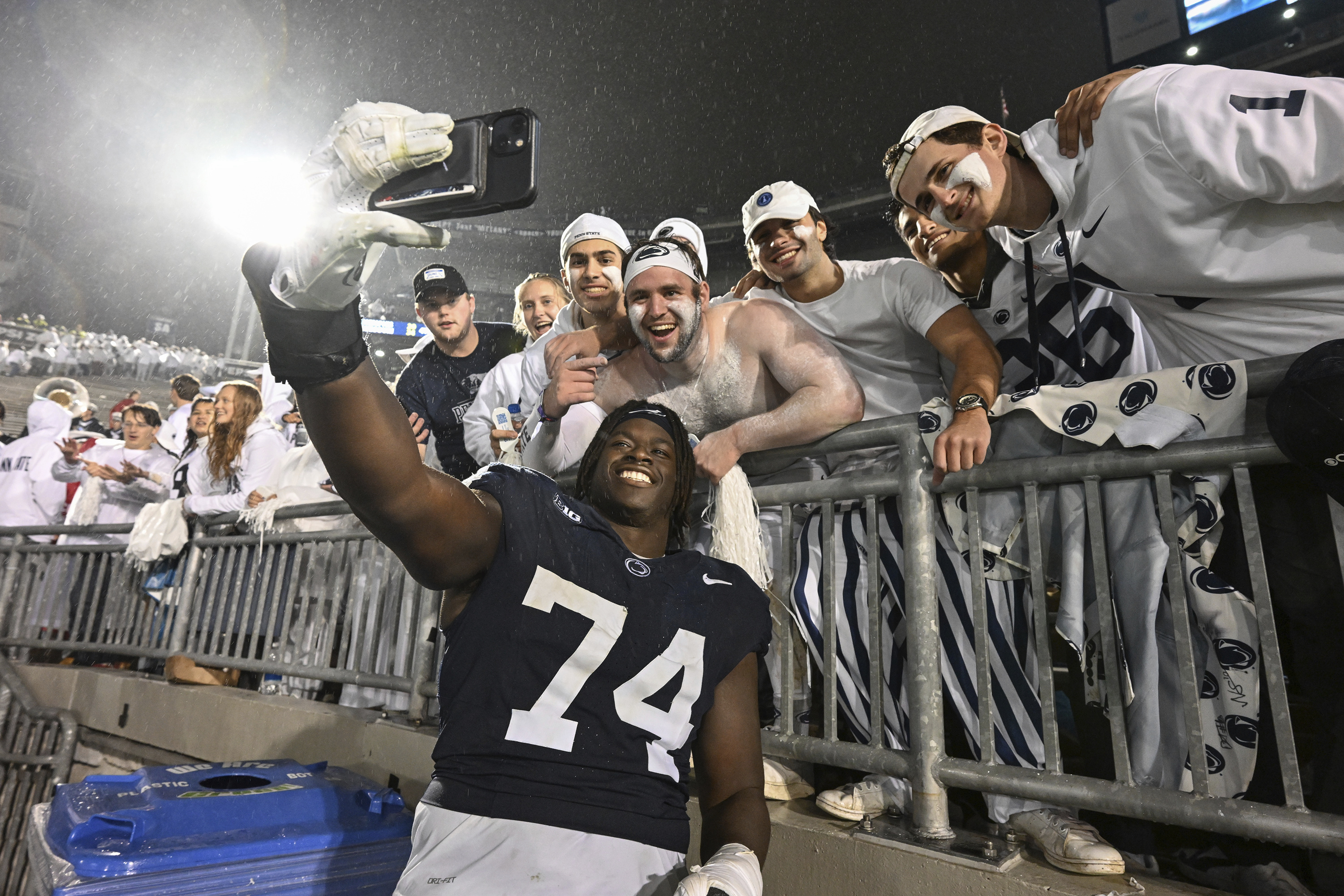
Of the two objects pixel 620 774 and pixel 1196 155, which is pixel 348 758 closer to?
pixel 620 774

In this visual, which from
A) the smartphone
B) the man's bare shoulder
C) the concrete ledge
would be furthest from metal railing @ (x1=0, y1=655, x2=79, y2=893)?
the smartphone

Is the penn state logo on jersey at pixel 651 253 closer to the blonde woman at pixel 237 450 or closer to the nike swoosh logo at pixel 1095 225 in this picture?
the nike swoosh logo at pixel 1095 225

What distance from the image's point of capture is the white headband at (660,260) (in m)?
2.61

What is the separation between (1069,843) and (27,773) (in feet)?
20.6

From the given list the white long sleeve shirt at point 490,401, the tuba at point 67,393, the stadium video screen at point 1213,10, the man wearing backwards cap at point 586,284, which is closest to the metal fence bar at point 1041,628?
the man wearing backwards cap at point 586,284

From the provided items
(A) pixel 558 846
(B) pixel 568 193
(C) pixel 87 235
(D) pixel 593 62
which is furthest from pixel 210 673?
(C) pixel 87 235

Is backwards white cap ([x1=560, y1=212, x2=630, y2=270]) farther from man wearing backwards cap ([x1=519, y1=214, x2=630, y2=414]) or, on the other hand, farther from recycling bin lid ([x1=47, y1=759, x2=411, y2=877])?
recycling bin lid ([x1=47, y1=759, x2=411, y2=877])

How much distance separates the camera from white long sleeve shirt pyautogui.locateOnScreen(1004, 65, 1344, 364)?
1476mm

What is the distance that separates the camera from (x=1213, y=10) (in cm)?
594

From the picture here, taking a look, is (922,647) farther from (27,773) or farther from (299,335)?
(27,773)

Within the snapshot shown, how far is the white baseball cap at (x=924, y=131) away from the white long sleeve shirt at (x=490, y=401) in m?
1.95

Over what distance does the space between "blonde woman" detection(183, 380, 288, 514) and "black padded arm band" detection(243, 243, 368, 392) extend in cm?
425

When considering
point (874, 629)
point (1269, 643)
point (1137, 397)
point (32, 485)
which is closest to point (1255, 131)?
point (1137, 397)

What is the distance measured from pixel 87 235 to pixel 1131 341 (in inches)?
1493
